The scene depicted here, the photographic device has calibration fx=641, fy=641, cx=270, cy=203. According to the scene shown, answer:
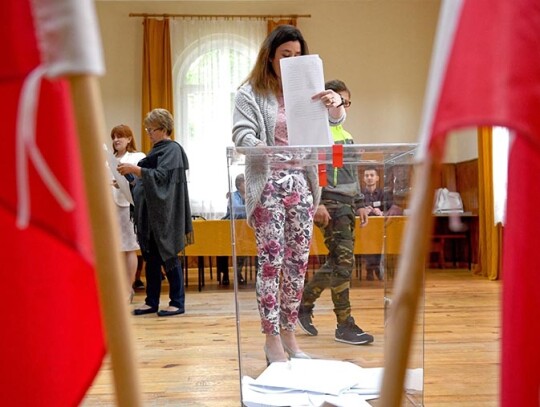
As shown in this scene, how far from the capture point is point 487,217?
5590mm

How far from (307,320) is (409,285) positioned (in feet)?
5.09

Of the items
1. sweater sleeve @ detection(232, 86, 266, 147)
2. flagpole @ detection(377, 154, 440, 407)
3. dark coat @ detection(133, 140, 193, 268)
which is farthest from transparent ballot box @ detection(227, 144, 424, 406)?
dark coat @ detection(133, 140, 193, 268)

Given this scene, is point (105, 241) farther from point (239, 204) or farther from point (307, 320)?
point (307, 320)

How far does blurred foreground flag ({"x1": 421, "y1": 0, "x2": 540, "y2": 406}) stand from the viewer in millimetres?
497

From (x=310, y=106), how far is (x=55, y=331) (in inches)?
52.2

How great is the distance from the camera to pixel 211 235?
4941mm

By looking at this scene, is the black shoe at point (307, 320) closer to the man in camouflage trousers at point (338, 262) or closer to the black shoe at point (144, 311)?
the man in camouflage trousers at point (338, 262)

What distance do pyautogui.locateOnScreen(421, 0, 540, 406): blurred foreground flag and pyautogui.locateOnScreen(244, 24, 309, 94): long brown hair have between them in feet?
4.80

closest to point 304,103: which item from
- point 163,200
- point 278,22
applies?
point 163,200

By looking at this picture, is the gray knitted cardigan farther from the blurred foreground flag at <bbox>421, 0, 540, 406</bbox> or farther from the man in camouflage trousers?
the blurred foreground flag at <bbox>421, 0, 540, 406</bbox>

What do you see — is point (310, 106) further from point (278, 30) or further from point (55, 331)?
point (55, 331)

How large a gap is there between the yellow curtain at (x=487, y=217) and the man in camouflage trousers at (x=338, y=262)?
3684 mm

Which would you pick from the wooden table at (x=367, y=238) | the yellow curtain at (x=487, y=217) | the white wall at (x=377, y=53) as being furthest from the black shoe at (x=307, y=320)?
the white wall at (x=377, y=53)

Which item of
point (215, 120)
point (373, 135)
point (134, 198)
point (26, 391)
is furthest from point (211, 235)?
point (26, 391)
